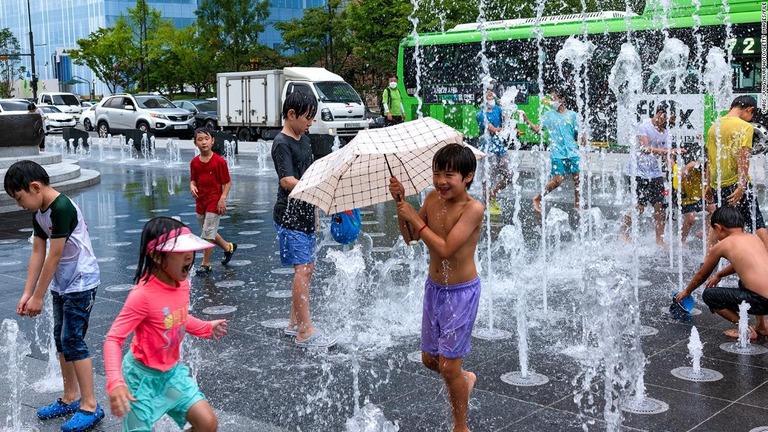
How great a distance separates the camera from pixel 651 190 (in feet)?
28.8

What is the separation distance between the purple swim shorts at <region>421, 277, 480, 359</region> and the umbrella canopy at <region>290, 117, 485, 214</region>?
765mm

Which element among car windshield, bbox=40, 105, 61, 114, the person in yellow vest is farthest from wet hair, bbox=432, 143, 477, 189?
car windshield, bbox=40, 105, 61, 114

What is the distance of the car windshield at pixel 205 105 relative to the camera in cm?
3722

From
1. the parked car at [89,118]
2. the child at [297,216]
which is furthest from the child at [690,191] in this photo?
the parked car at [89,118]

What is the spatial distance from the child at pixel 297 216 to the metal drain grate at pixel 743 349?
253 centimetres

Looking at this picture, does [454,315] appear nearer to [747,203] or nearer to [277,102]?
[747,203]

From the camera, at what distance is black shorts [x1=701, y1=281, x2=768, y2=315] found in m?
5.35

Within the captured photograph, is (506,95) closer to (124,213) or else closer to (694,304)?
(124,213)

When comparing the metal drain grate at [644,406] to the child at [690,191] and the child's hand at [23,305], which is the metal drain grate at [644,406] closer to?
the child's hand at [23,305]

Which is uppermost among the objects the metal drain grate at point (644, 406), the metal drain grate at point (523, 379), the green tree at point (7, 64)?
the green tree at point (7, 64)

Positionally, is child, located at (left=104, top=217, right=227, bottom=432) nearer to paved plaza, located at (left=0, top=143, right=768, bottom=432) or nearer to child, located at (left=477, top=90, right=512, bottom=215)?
paved plaza, located at (left=0, top=143, right=768, bottom=432)

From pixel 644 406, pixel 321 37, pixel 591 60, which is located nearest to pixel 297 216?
pixel 644 406

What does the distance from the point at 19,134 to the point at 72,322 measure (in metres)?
12.9

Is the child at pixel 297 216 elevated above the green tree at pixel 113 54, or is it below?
below
